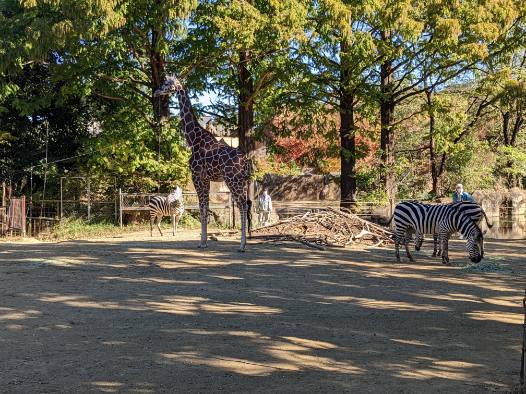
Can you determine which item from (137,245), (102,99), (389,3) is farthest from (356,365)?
(102,99)

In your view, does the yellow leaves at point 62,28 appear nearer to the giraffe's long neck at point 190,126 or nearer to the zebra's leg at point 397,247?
the giraffe's long neck at point 190,126

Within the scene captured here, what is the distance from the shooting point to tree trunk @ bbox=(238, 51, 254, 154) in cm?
2542

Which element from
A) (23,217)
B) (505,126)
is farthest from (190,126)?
(505,126)

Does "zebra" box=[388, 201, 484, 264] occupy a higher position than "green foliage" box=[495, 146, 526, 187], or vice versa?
"green foliage" box=[495, 146, 526, 187]

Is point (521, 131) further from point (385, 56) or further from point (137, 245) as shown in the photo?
point (137, 245)

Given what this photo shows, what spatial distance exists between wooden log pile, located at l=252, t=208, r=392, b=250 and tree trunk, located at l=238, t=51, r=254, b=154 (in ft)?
25.3

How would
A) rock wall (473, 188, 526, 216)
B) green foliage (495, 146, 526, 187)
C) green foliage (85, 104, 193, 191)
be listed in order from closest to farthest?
green foliage (85, 104, 193, 191), rock wall (473, 188, 526, 216), green foliage (495, 146, 526, 187)

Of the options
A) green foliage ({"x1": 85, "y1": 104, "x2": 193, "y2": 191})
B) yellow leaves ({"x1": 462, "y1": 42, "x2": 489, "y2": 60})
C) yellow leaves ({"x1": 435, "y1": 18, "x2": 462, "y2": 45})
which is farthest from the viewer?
green foliage ({"x1": 85, "y1": 104, "x2": 193, "y2": 191})

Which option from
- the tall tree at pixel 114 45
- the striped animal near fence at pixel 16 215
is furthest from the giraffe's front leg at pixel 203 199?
the striped animal near fence at pixel 16 215

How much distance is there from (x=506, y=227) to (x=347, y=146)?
8670 millimetres

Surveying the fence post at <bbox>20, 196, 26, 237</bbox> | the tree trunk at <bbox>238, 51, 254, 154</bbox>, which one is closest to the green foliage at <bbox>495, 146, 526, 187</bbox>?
the tree trunk at <bbox>238, 51, 254, 154</bbox>

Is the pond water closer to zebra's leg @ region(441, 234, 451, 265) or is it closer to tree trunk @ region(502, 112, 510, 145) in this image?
tree trunk @ region(502, 112, 510, 145)

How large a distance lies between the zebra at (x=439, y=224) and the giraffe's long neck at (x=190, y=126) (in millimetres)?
5049

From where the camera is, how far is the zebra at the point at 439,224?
13648 millimetres
